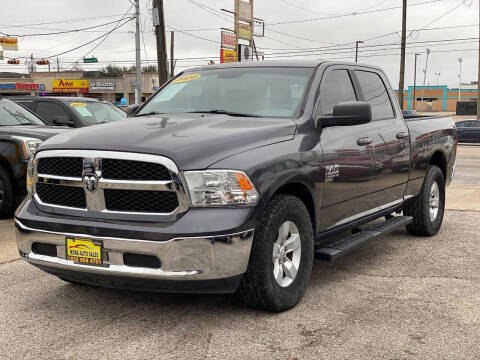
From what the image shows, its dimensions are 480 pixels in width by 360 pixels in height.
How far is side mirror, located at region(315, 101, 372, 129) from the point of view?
457 centimetres

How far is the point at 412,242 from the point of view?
6.60 m

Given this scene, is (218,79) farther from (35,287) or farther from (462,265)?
(462,265)

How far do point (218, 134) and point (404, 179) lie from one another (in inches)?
107

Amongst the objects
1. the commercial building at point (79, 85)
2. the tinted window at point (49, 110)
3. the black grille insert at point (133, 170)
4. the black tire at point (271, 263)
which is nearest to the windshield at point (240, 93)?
the black tire at point (271, 263)

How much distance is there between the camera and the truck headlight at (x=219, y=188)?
3.62 meters

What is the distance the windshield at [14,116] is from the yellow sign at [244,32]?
28238 millimetres

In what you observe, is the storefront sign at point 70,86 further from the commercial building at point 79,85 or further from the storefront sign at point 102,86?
the storefront sign at point 102,86

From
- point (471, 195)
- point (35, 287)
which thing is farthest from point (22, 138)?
point (471, 195)

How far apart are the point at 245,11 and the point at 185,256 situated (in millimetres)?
34902

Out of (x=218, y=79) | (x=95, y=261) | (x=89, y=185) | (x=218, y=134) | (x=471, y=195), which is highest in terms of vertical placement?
(x=218, y=79)

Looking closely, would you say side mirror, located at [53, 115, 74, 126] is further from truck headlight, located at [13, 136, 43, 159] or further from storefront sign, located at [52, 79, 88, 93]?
storefront sign, located at [52, 79, 88, 93]

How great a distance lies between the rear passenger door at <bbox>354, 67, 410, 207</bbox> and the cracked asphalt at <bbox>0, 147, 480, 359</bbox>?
764mm

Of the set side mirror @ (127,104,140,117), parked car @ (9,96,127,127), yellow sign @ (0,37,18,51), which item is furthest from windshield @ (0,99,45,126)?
yellow sign @ (0,37,18,51)

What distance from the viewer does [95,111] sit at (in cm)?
1245
